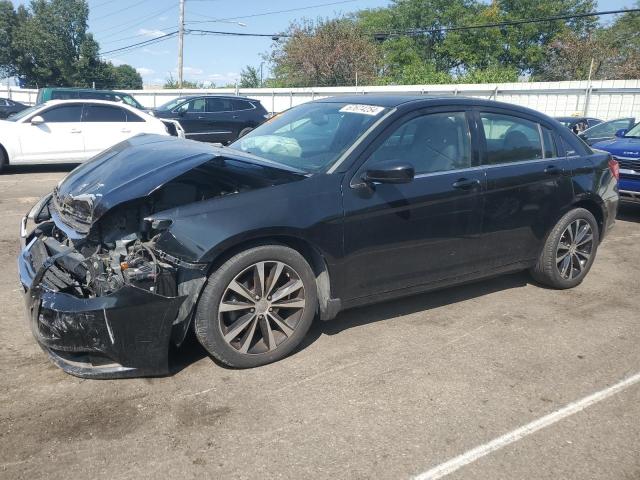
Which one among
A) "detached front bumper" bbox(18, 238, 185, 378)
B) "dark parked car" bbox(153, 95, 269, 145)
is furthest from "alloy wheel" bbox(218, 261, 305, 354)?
"dark parked car" bbox(153, 95, 269, 145)

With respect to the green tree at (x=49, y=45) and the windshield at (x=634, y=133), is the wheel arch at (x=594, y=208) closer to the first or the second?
the windshield at (x=634, y=133)

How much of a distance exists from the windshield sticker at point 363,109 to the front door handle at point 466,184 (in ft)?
2.61

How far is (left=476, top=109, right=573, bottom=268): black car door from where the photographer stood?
14.8ft

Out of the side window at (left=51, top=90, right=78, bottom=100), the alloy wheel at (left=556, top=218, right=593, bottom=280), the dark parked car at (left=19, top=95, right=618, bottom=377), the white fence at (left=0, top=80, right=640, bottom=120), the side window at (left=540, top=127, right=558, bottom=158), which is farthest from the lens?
the white fence at (left=0, top=80, right=640, bottom=120)

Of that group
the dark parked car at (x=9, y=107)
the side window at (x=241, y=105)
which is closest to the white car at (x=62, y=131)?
the side window at (x=241, y=105)

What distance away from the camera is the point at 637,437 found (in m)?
2.98

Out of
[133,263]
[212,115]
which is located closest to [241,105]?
[212,115]

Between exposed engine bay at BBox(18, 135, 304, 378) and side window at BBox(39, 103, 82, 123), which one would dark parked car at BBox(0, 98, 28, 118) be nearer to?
side window at BBox(39, 103, 82, 123)

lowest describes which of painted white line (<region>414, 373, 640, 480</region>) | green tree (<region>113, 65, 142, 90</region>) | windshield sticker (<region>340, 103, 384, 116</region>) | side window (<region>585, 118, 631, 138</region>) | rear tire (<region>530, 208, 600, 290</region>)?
painted white line (<region>414, 373, 640, 480</region>)

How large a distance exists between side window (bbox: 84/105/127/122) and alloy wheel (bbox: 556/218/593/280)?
989 cm

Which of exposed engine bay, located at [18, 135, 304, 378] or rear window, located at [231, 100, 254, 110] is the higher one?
rear window, located at [231, 100, 254, 110]

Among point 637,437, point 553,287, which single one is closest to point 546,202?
point 553,287

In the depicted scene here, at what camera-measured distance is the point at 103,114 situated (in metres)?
11.9

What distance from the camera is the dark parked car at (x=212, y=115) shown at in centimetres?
1666
